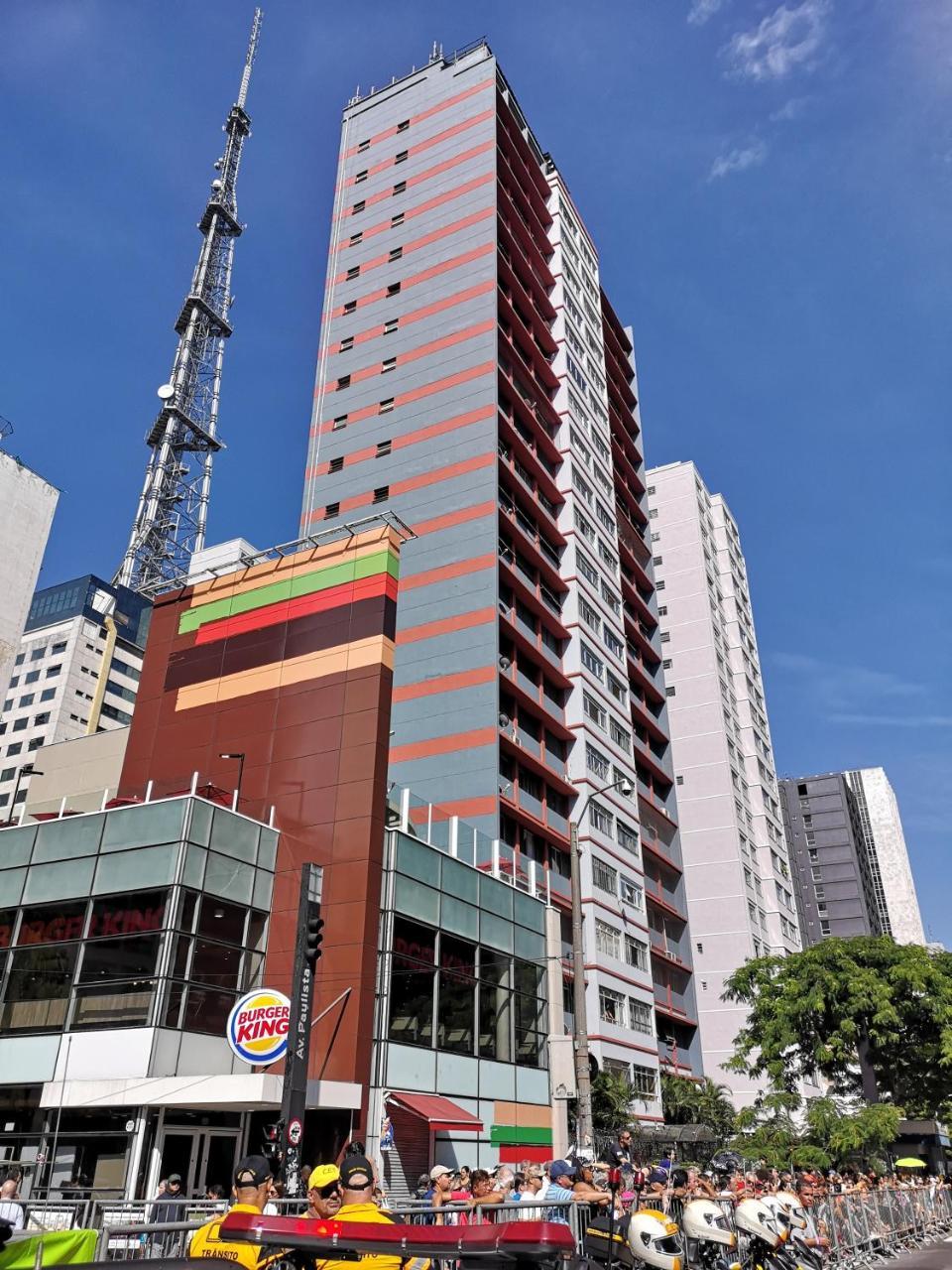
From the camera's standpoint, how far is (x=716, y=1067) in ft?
192

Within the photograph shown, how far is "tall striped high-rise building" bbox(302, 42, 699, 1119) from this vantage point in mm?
43562

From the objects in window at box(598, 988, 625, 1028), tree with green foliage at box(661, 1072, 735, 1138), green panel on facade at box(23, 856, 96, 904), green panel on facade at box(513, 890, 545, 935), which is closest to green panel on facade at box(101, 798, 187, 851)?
green panel on facade at box(23, 856, 96, 904)

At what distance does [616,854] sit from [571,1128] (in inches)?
625

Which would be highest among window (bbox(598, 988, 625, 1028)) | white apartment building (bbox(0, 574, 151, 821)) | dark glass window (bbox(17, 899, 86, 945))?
white apartment building (bbox(0, 574, 151, 821))

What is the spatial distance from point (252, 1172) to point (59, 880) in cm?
2160

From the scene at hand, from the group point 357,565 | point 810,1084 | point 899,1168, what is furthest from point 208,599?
point 810,1084

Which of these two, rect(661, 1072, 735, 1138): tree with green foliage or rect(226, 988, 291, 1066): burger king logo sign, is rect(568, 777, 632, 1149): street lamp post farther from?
rect(661, 1072, 735, 1138): tree with green foliage

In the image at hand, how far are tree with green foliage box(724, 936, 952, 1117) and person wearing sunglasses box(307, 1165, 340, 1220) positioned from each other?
32.2m

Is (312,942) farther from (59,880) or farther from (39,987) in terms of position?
(59,880)

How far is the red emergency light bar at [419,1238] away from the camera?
16.3 feet

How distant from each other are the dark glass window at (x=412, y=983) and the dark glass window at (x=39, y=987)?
8390mm

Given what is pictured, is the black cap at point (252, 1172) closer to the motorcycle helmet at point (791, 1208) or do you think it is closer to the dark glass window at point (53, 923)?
the motorcycle helmet at point (791, 1208)

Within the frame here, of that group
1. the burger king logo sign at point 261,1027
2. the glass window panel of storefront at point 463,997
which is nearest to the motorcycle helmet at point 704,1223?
the burger king logo sign at point 261,1027

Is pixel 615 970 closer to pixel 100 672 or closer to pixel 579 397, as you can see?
pixel 579 397
